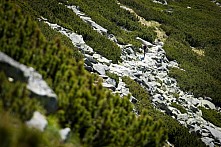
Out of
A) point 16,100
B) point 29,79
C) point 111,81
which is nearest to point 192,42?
point 111,81

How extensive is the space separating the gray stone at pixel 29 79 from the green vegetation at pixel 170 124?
30.7ft

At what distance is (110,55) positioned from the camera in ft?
76.2

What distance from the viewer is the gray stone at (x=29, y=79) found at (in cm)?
931

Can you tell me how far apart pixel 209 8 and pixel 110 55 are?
3173cm

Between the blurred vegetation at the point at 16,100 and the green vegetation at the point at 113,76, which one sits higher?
the blurred vegetation at the point at 16,100

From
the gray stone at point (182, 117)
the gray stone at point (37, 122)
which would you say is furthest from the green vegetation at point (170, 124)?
the gray stone at point (37, 122)

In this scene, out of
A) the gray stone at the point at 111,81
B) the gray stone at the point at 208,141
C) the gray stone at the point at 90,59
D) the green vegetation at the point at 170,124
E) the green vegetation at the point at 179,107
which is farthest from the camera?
the green vegetation at the point at 179,107

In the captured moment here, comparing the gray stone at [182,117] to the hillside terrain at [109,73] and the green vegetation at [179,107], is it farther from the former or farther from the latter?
the green vegetation at [179,107]

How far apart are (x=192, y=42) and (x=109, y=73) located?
16.5 meters

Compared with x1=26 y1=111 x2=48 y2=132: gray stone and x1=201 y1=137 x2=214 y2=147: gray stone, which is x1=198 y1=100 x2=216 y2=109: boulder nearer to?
x1=201 y1=137 x2=214 y2=147: gray stone

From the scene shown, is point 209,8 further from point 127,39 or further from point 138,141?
point 138,141

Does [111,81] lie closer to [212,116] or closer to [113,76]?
[113,76]

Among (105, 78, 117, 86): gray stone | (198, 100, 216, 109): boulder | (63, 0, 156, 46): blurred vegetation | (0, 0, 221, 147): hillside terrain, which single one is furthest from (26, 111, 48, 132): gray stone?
(63, 0, 156, 46): blurred vegetation

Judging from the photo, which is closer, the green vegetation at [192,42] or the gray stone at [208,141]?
the gray stone at [208,141]
